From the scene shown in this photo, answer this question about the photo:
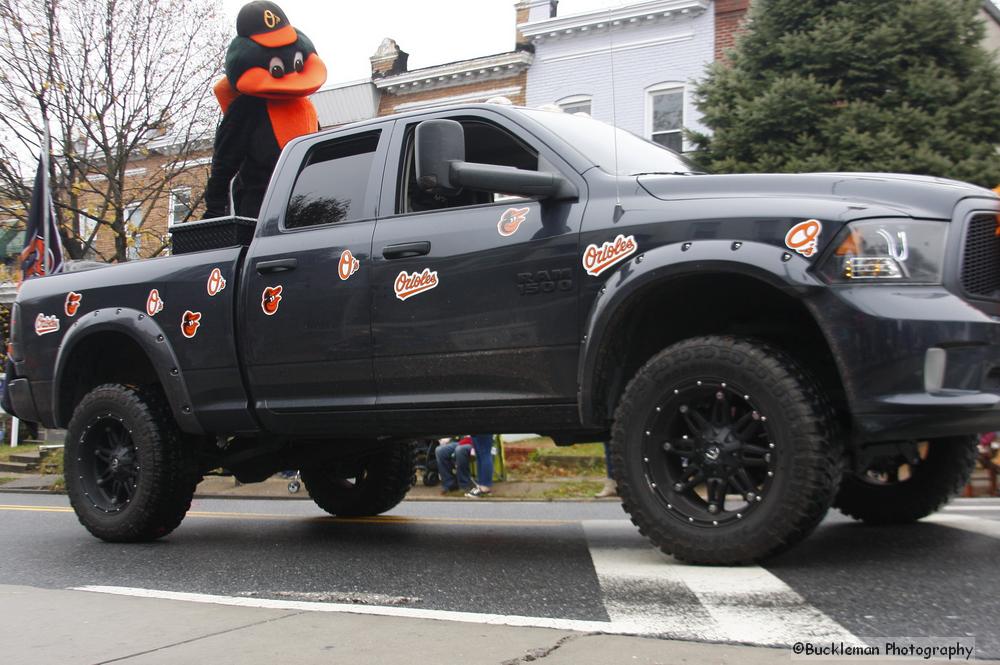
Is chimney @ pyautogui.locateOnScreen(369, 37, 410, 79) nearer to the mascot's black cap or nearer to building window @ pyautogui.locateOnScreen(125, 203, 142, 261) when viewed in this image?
building window @ pyautogui.locateOnScreen(125, 203, 142, 261)

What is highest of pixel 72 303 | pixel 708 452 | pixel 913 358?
pixel 72 303

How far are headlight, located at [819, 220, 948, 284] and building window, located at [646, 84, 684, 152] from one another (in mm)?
16951

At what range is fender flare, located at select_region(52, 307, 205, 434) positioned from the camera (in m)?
5.70

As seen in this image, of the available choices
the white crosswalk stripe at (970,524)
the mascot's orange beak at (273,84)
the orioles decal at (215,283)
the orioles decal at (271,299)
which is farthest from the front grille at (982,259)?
the mascot's orange beak at (273,84)

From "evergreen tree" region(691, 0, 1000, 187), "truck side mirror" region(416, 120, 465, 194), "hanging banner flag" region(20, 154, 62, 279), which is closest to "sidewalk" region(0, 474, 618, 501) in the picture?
"hanging banner flag" region(20, 154, 62, 279)

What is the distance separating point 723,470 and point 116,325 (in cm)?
379

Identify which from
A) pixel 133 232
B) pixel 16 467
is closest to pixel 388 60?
pixel 133 232

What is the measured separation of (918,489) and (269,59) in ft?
17.8

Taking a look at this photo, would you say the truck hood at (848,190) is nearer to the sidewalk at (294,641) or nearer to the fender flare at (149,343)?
the sidewalk at (294,641)

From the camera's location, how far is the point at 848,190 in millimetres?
3826

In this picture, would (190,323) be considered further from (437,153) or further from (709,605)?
(709,605)

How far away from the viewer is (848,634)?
9.66ft

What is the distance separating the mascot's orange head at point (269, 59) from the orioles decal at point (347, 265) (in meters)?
2.90

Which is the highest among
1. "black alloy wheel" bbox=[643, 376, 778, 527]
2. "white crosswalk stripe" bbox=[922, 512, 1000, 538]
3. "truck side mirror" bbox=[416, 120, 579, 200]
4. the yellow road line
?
"truck side mirror" bbox=[416, 120, 579, 200]
